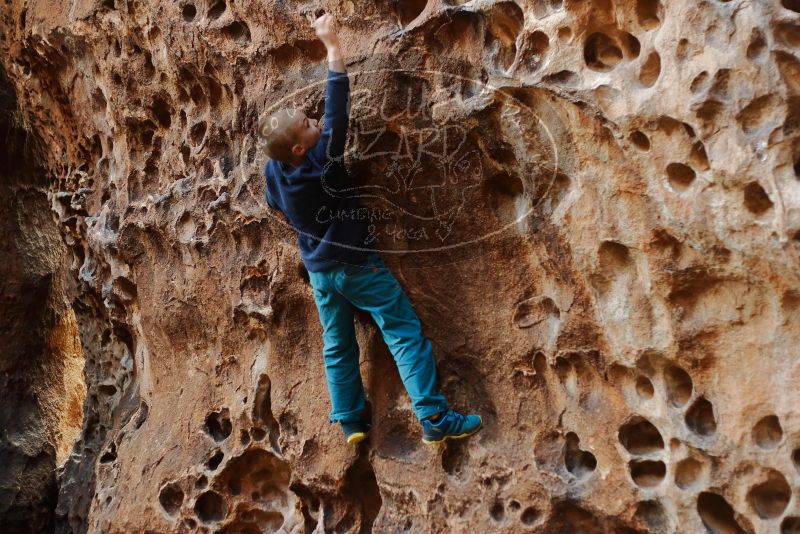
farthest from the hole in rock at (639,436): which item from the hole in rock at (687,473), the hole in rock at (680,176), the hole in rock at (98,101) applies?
the hole in rock at (98,101)

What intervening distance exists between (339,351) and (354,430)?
0.25 metres

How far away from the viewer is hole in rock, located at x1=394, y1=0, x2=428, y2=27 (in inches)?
112

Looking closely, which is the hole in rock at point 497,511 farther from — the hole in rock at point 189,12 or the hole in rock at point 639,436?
the hole in rock at point 189,12

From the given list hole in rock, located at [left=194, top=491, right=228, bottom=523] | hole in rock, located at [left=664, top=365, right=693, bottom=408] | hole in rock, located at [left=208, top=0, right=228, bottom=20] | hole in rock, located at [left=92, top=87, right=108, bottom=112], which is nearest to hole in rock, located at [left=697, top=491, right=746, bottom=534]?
hole in rock, located at [left=664, top=365, right=693, bottom=408]

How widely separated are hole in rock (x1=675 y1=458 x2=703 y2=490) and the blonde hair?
1307 millimetres

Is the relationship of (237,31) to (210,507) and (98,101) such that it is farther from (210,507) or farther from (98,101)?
(210,507)

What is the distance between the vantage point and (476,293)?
288cm

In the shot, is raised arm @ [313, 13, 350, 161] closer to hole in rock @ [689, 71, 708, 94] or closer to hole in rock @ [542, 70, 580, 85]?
hole in rock @ [542, 70, 580, 85]

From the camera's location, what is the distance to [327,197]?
2.68 meters

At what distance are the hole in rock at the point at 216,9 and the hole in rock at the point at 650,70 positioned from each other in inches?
59.7

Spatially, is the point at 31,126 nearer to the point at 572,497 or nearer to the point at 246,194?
the point at 246,194

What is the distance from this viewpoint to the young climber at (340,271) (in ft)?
8.50

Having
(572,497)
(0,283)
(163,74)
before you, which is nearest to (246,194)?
(163,74)

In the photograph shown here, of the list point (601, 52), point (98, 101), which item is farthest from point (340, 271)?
point (98, 101)
